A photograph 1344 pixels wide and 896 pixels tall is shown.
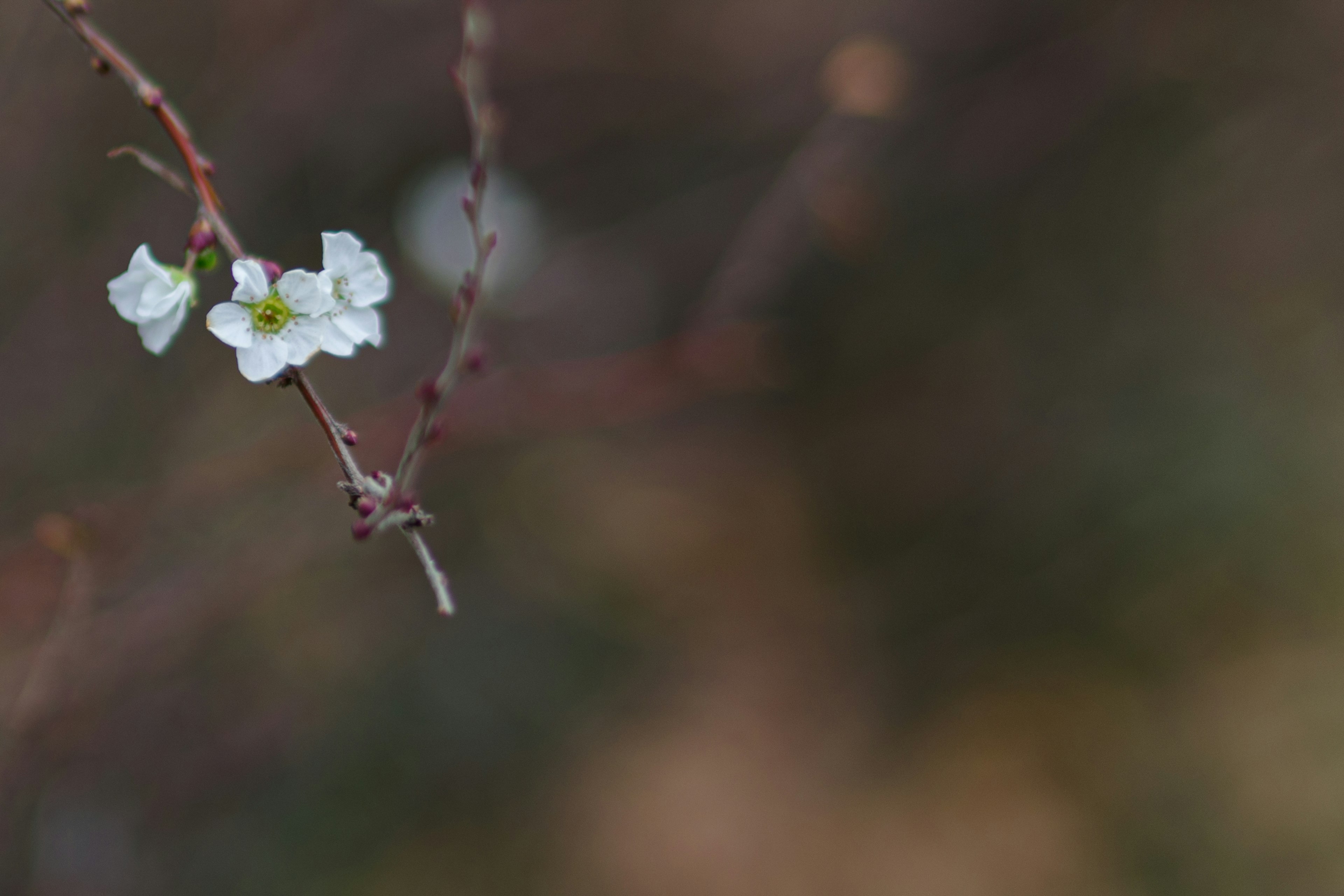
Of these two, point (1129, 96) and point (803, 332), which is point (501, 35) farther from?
point (1129, 96)

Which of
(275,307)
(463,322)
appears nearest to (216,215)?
(275,307)

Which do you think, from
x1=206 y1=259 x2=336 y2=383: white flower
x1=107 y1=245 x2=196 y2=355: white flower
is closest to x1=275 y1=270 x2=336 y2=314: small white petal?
x1=206 y1=259 x2=336 y2=383: white flower

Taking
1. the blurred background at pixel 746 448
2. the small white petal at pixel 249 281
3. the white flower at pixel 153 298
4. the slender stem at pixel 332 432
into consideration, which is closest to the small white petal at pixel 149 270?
the white flower at pixel 153 298

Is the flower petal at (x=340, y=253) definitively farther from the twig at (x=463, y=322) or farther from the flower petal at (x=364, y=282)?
the twig at (x=463, y=322)

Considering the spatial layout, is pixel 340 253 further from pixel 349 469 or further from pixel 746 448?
pixel 746 448

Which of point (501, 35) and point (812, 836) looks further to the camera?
point (812, 836)

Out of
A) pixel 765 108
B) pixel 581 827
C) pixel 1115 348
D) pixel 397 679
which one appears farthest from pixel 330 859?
pixel 1115 348
